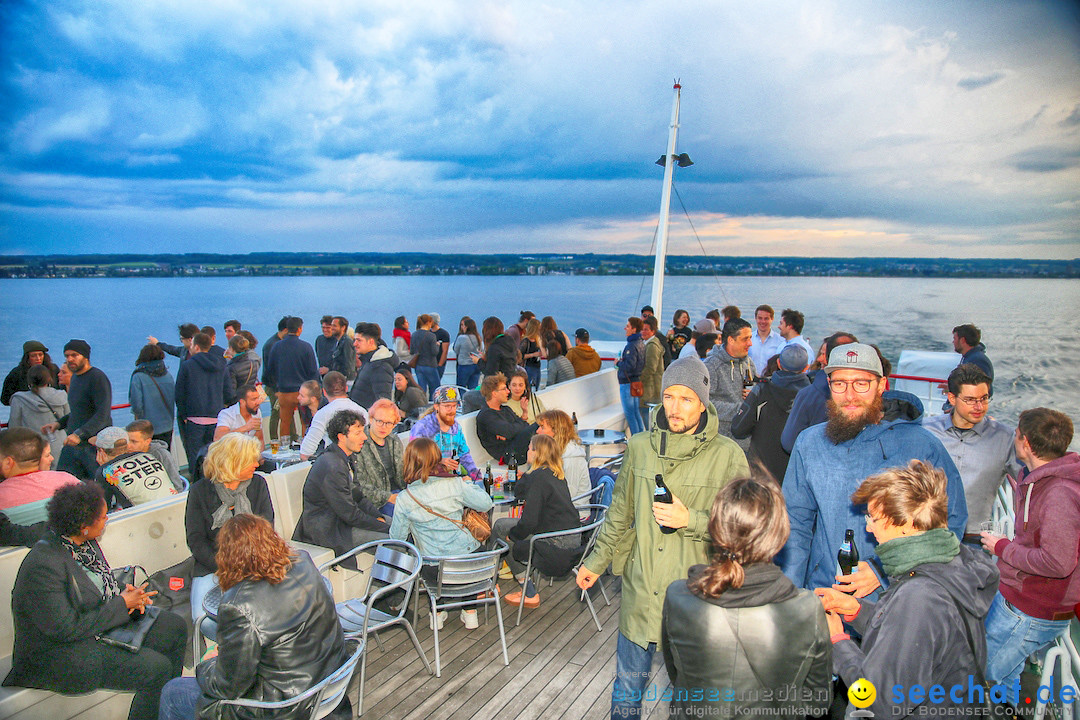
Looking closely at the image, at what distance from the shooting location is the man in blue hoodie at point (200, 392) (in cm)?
612

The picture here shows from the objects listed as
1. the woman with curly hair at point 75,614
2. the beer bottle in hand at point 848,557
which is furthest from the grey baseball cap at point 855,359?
the woman with curly hair at point 75,614

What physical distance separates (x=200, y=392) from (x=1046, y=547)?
6.64m

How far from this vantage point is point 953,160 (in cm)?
4438

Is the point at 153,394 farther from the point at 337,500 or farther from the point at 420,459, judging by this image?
the point at 420,459

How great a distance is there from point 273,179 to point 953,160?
5956 inches

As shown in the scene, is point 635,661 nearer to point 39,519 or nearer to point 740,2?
point 39,519

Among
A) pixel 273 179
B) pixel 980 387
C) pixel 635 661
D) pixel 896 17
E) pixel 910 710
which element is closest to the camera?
pixel 910 710

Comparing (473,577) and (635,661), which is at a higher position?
(635,661)

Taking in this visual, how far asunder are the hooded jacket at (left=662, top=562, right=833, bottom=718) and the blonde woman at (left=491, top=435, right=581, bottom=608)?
2.16m

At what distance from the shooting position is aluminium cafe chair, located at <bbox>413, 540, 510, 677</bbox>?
3.40m

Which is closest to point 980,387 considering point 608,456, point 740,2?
point 608,456

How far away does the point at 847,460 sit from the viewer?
2.35 m

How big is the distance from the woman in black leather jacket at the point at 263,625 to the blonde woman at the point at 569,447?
2.09 metres

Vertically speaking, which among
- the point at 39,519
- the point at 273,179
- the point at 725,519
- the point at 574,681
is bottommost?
the point at 574,681
